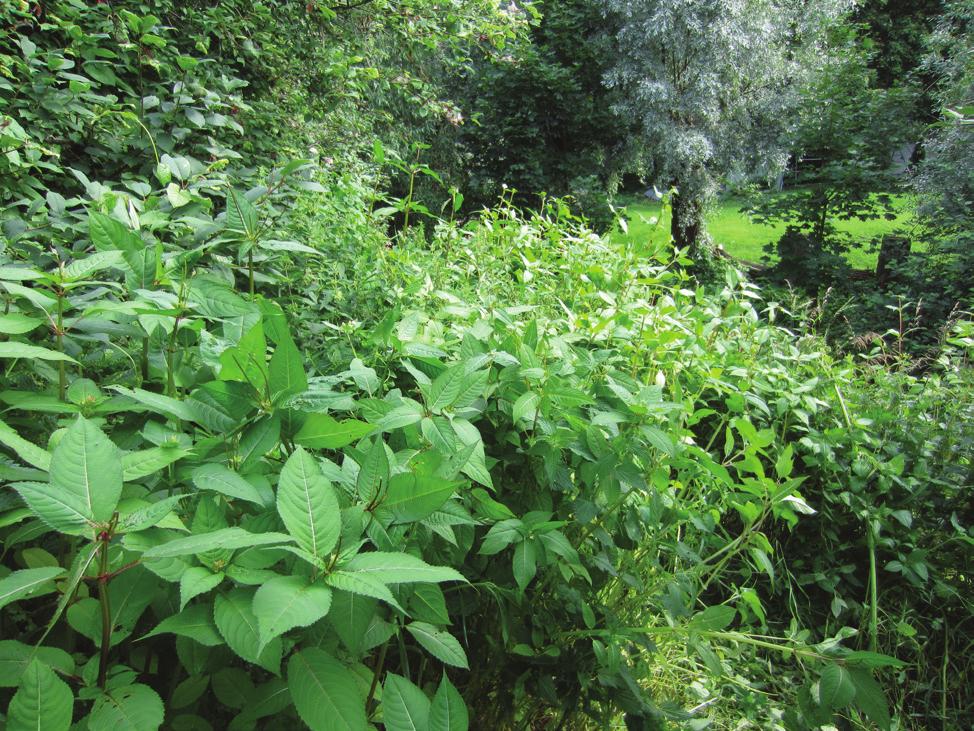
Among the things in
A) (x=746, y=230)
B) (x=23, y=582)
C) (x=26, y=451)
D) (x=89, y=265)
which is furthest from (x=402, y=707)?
(x=746, y=230)

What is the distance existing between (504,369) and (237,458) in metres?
0.58

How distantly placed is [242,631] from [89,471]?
22 centimetres

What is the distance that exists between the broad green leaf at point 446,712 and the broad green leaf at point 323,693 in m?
0.07

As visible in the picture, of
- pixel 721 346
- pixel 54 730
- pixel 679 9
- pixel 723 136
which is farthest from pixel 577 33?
pixel 54 730

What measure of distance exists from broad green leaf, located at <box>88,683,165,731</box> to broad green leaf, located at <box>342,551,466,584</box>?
0.23m

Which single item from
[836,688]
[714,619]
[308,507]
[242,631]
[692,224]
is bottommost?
[692,224]

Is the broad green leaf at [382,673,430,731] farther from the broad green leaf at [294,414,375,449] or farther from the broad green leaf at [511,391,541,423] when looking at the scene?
the broad green leaf at [511,391,541,423]

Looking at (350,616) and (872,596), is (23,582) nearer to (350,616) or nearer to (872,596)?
(350,616)

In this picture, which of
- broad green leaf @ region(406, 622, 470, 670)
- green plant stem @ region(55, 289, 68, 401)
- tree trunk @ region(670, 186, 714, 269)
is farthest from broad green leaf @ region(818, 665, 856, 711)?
tree trunk @ region(670, 186, 714, 269)

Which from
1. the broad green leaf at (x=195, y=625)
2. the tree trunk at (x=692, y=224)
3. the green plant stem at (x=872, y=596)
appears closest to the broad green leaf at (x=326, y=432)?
the broad green leaf at (x=195, y=625)

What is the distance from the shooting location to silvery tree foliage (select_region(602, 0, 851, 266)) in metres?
9.24

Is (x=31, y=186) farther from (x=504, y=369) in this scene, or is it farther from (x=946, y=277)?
(x=946, y=277)

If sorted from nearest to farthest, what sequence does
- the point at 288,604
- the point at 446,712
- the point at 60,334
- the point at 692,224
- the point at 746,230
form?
the point at 288,604, the point at 446,712, the point at 60,334, the point at 692,224, the point at 746,230

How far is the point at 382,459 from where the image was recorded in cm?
70
